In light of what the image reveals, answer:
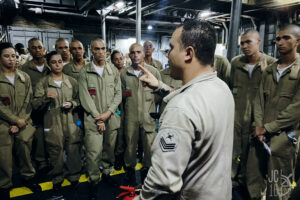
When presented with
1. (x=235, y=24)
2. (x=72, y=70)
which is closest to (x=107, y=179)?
(x=72, y=70)

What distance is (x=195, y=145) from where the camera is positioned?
106 cm

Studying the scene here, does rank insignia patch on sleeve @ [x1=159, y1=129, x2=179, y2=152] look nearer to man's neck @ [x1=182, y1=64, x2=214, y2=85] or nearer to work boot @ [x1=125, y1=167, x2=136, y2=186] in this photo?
man's neck @ [x1=182, y1=64, x2=214, y2=85]

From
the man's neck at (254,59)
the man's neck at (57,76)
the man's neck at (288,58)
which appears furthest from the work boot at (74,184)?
the man's neck at (288,58)

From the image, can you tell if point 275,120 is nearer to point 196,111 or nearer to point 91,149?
point 196,111

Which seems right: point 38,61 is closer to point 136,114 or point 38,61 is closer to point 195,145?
point 136,114

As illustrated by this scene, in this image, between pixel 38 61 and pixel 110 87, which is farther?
pixel 38 61

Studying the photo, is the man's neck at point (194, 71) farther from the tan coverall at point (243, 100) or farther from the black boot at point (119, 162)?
the black boot at point (119, 162)

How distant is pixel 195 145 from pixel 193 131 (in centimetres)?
11

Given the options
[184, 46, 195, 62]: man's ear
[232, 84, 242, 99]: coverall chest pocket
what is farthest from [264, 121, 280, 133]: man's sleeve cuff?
[184, 46, 195, 62]: man's ear

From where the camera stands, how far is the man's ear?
1160 millimetres

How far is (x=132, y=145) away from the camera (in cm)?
374

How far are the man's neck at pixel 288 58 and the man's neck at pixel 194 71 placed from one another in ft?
7.52

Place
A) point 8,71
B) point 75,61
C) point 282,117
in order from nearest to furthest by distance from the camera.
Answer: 1. point 282,117
2. point 8,71
3. point 75,61

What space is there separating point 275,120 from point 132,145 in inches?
90.8
